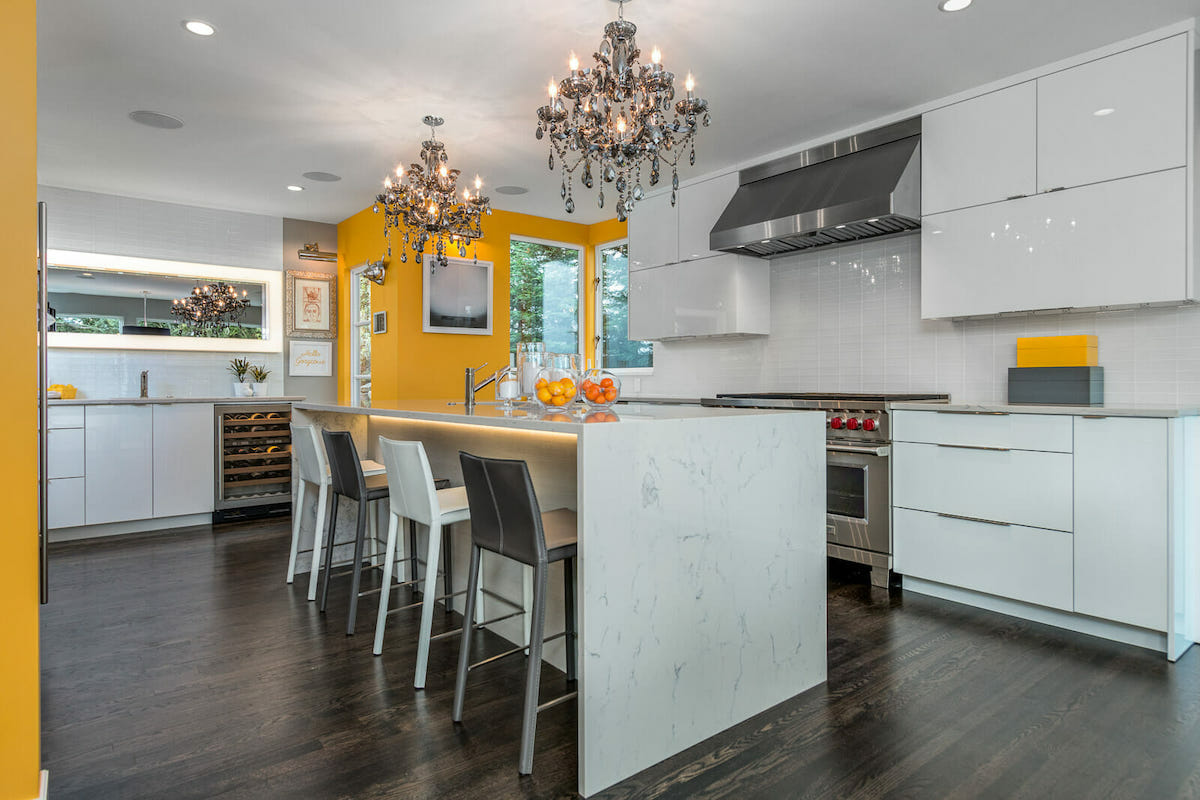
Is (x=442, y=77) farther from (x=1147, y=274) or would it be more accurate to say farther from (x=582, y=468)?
(x=1147, y=274)

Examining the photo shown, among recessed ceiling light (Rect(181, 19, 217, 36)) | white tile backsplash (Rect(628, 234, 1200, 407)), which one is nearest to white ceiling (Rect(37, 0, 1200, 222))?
recessed ceiling light (Rect(181, 19, 217, 36))

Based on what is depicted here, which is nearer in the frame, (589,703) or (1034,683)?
(589,703)

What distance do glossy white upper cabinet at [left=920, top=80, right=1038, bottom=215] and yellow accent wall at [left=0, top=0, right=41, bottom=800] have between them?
12.3ft

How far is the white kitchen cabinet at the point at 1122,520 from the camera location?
8.67ft

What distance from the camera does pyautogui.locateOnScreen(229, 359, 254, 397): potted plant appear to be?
19.6 feet

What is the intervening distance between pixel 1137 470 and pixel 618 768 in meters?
2.32

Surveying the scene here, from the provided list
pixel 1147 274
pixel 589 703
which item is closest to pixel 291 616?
pixel 589 703

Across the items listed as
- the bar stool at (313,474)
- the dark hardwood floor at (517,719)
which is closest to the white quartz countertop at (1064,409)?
the dark hardwood floor at (517,719)

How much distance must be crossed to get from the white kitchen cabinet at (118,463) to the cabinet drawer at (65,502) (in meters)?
0.05

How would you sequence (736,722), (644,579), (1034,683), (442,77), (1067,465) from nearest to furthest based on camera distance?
(644,579) < (736,722) < (1034,683) < (1067,465) < (442,77)

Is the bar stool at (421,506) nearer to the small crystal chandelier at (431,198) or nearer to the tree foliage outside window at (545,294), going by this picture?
the small crystal chandelier at (431,198)

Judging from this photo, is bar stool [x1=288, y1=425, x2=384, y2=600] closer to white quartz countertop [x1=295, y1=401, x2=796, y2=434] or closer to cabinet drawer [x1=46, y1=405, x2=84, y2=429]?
white quartz countertop [x1=295, y1=401, x2=796, y2=434]

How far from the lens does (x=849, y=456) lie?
372 cm

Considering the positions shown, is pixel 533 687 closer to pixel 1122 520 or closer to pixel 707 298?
pixel 1122 520
